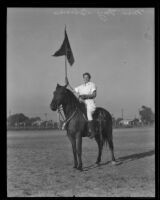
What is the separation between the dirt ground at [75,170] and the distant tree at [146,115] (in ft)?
0.88

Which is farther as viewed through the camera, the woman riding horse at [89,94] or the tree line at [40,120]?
the tree line at [40,120]

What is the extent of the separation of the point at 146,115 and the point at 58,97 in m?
1.95

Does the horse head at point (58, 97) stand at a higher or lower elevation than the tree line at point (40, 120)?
higher

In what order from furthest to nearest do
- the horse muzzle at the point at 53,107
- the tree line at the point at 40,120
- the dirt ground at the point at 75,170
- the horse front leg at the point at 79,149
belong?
the tree line at the point at 40,120
the horse front leg at the point at 79,149
the horse muzzle at the point at 53,107
the dirt ground at the point at 75,170

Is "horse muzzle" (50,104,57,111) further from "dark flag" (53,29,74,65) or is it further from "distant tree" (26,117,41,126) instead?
"dark flag" (53,29,74,65)

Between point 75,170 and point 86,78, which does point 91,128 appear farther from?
point 86,78

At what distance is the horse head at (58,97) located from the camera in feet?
20.3

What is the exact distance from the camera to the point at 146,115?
22.3 feet

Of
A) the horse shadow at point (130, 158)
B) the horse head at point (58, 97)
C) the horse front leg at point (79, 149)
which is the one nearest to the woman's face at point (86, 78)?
the horse head at point (58, 97)

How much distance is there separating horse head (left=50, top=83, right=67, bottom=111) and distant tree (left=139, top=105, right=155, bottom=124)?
1738 millimetres

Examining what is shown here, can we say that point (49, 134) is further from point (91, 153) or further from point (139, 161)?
point (139, 161)

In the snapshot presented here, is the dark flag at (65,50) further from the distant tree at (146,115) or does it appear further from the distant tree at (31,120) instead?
the distant tree at (146,115)

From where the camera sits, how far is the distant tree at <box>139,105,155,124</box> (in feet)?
22.1
